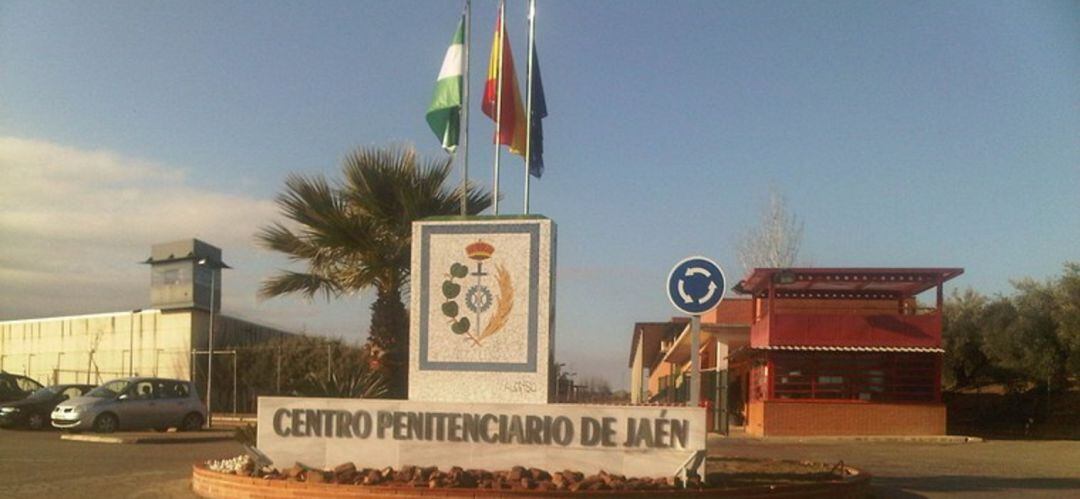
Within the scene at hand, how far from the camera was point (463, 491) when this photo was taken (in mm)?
10453

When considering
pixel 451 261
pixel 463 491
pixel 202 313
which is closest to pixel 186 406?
pixel 202 313

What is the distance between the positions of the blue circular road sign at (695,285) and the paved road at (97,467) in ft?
20.3

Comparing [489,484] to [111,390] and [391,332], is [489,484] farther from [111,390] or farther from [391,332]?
[111,390]

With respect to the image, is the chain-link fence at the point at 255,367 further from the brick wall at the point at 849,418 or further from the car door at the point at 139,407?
the brick wall at the point at 849,418

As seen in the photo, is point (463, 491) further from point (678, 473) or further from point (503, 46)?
point (503, 46)

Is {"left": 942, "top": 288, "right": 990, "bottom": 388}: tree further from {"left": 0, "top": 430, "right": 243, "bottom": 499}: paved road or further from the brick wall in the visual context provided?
{"left": 0, "top": 430, "right": 243, "bottom": 499}: paved road

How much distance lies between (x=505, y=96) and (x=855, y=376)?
17.5 meters

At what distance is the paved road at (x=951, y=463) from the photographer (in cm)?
1412

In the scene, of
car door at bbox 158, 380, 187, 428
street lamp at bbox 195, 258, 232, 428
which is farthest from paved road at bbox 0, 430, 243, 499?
street lamp at bbox 195, 258, 232, 428

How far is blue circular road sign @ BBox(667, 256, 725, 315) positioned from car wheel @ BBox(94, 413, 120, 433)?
18039 mm

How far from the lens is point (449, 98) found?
1443 centimetres

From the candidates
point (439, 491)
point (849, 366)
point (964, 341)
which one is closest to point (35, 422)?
point (439, 491)

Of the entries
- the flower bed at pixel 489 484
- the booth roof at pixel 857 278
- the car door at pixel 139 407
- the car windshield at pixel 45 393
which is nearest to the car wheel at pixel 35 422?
the car windshield at pixel 45 393

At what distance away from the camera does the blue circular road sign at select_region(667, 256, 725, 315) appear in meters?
11.4
